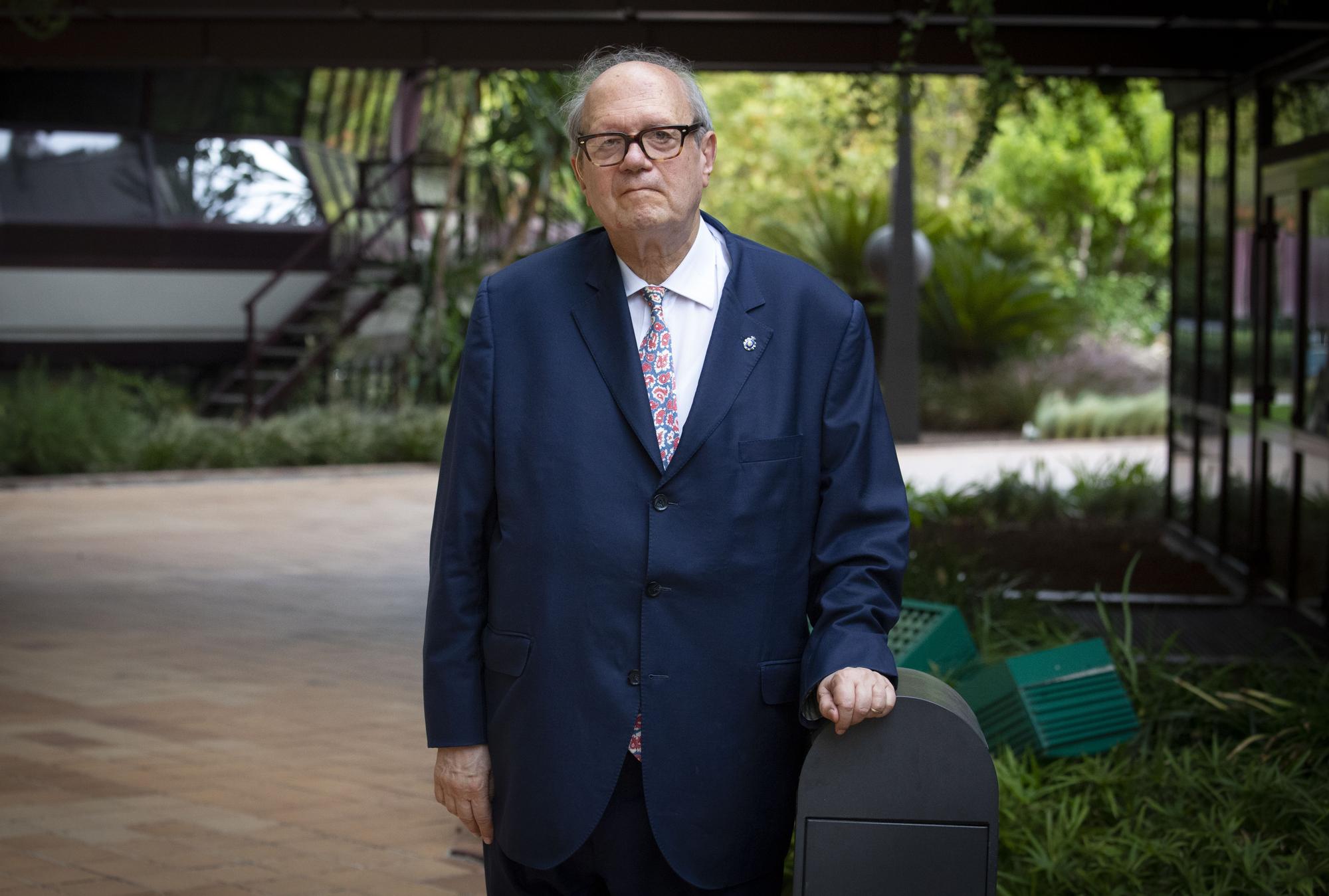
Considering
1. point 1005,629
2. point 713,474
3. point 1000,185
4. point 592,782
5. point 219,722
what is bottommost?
point 219,722

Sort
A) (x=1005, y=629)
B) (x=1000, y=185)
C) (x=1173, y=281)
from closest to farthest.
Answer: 1. (x=1005, y=629)
2. (x=1173, y=281)
3. (x=1000, y=185)

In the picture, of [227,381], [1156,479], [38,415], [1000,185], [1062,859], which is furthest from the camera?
[1000,185]

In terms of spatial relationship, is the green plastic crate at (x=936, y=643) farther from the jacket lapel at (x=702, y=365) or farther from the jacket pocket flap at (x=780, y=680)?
the jacket lapel at (x=702, y=365)

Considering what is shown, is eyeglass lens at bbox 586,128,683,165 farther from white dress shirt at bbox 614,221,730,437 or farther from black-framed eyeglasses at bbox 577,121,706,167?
white dress shirt at bbox 614,221,730,437

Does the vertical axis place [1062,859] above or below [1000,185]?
below

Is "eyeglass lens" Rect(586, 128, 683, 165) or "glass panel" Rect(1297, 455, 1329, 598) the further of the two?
"glass panel" Rect(1297, 455, 1329, 598)

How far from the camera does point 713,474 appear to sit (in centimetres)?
223

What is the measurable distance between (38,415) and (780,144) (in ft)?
61.6

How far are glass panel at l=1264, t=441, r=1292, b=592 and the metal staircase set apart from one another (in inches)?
486

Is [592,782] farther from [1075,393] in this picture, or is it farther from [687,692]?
[1075,393]

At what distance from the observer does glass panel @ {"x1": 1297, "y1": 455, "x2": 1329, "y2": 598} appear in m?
6.90

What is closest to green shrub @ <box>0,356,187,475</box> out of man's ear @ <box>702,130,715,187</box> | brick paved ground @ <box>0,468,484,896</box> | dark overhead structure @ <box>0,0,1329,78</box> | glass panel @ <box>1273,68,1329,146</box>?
brick paved ground @ <box>0,468,484,896</box>

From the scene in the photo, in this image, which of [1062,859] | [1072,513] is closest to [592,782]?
[1062,859]

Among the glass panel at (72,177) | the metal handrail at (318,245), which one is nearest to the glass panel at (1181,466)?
the metal handrail at (318,245)
